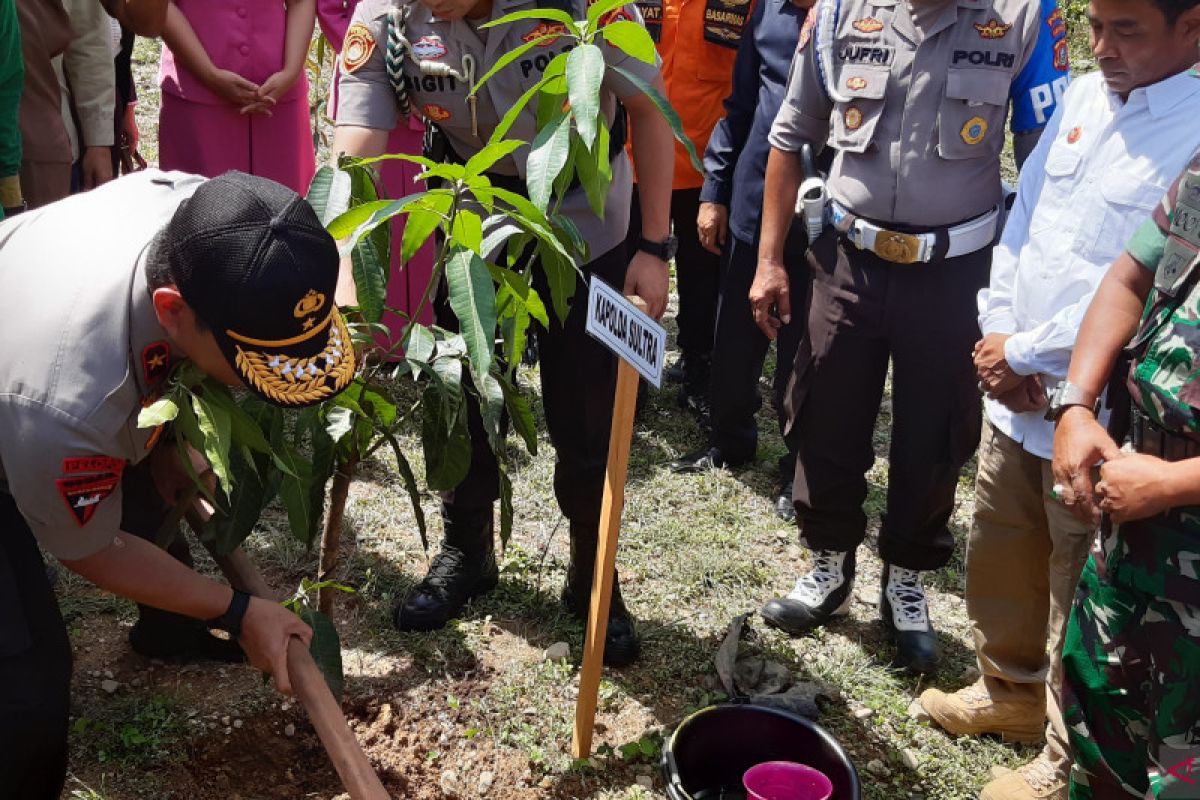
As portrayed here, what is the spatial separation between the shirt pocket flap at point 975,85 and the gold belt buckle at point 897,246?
0.34m

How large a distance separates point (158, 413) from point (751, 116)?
8.58ft

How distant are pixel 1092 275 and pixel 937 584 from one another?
4.98 feet

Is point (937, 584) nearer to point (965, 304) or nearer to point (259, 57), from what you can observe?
point (965, 304)

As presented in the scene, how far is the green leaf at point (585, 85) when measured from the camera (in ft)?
6.40

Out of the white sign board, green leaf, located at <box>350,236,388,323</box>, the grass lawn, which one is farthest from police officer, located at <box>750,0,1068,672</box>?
green leaf, located at <box>350,236,388,323</box>

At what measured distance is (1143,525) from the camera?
1.94 m

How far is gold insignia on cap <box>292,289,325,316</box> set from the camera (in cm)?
181

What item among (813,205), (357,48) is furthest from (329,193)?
(813,205)

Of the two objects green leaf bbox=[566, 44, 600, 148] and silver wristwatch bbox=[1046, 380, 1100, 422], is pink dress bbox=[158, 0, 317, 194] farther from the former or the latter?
silver wristwatch bbox=[1046, 380, 1100, 422]

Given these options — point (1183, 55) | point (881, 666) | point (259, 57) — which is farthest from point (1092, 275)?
point (259, 57)

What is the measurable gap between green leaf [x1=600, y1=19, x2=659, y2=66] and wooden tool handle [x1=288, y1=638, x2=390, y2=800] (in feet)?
4.09

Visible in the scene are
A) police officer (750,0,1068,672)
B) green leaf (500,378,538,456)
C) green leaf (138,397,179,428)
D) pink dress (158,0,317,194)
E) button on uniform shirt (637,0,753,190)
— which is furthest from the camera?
button on uniform shirt (637,0,753,190)

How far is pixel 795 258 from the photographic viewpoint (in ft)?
12.6

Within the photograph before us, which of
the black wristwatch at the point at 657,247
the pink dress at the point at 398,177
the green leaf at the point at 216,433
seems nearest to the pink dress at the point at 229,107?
the pink dress at the point at 398,177
